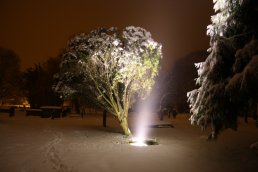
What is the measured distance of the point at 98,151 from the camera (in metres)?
14.7

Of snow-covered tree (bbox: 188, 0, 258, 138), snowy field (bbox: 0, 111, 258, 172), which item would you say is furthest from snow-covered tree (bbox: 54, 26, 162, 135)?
snow-covered tree (bbox: 188, 0, 258, 138)

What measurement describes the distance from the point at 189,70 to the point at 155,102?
791 centimetres

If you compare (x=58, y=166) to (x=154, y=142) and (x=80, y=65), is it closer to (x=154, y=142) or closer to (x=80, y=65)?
(x=154, y=142)

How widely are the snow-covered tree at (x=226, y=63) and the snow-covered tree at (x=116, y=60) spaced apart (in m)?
8.57

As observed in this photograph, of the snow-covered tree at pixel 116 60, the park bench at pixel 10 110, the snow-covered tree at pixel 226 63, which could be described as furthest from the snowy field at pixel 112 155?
the park bench at pixel 10 110

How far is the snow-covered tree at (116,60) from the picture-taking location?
781 inches

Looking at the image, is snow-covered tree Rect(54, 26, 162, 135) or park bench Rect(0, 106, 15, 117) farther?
park bench Rect(0, 106, 15, 117)

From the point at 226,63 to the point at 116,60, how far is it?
10087mm

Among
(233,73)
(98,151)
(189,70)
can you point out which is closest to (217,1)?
(233,73)

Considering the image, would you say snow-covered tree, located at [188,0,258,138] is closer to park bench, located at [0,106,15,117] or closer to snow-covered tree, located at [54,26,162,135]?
snow-covered tree, located at [54,26,162,135]

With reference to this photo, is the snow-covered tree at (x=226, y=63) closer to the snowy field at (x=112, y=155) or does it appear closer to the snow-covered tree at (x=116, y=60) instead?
the snowy field at (x=112, y=155)

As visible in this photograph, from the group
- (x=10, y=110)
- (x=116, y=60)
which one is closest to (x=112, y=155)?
(x=116, y=60)

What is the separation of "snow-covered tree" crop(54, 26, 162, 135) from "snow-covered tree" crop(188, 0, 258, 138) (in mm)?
8567

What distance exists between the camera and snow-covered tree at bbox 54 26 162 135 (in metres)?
19.8
